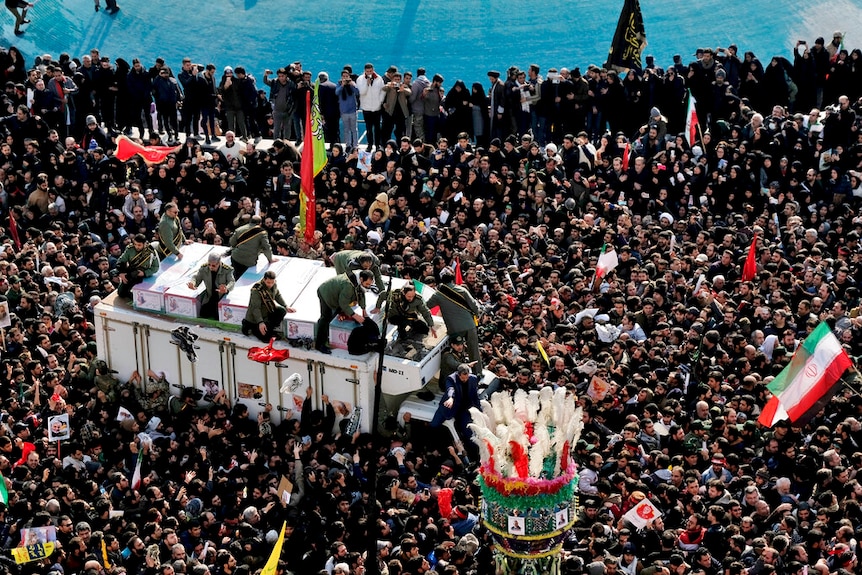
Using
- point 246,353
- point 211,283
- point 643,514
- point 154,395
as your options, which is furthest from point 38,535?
point 643,514

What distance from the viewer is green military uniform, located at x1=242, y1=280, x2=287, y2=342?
2238cm

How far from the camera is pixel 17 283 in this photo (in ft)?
83.2

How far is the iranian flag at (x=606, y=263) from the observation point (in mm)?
25125

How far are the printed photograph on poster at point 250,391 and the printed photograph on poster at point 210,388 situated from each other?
0.40m

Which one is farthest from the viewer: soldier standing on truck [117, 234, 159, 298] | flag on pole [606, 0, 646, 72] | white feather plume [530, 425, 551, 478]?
flag on pole [606, 0, 646, 72]

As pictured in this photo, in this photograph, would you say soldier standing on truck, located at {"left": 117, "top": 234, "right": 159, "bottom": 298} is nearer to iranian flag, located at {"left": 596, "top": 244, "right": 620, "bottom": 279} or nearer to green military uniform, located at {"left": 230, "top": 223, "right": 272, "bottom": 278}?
green military uniform, located at {"left": 230, "top": 223, "right": 272, "bottom": 278}

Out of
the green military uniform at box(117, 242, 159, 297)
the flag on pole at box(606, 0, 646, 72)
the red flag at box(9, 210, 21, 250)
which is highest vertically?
the flag on pole at box(606, 0, 646, 72)

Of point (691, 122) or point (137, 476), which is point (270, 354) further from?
point (691, 122)

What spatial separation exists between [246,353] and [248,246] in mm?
1991

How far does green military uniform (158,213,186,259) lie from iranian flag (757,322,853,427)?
9650mm

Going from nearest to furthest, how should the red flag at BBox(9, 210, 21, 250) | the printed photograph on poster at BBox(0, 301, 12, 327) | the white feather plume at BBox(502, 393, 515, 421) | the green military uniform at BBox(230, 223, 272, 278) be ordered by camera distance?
the white feather plume at BBox(502, 393, 515, 421), the green military uniform at BBox(230, 223, 272, 278), the printed photograph on poster at BBox(0, 301, 12, 327), the red flag at BBox(9, 210, 21, 250)

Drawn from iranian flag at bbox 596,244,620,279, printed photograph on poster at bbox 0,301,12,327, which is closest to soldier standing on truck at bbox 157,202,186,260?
printed photograph on poster at bbox 0,301,12,327

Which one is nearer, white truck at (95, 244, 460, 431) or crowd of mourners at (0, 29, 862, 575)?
crowd of mourners at (0, 29, 862, 575)

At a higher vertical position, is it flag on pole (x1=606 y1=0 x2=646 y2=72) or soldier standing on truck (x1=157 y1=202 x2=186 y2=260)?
flag on pole (x1=606 y1=0 x2=646 y2=72)
